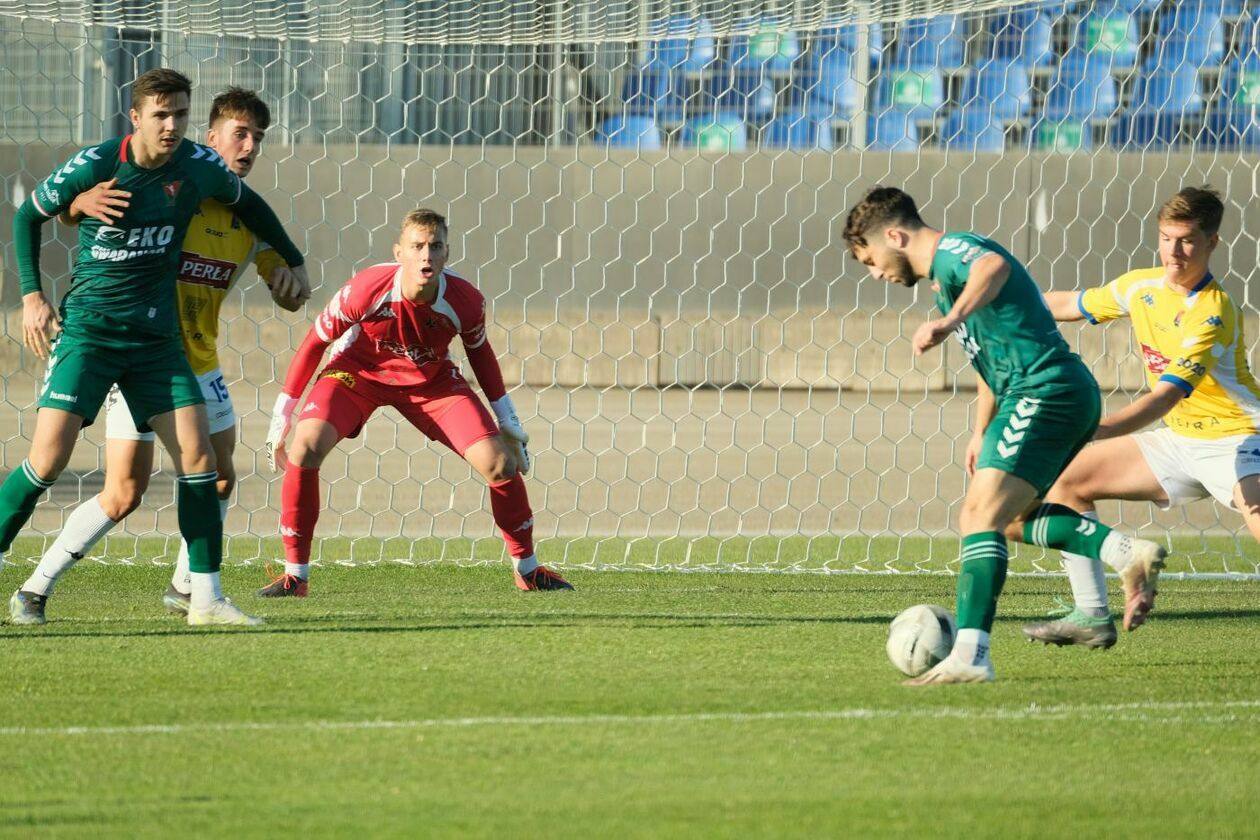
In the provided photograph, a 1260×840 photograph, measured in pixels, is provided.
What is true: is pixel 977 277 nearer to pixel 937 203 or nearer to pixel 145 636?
pixel 145 636

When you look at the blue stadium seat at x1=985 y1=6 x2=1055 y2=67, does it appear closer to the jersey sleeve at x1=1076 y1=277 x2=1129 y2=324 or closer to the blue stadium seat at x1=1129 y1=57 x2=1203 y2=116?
the blue stadium seat at x1=1129 y1=57 x2=1203 y2=116

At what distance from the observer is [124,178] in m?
5.79

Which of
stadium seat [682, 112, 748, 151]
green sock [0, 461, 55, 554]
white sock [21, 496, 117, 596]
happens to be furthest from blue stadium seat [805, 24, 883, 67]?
green sock [0, 461, 55, 554]

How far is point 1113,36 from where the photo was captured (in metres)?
13.5

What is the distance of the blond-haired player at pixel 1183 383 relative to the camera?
633 cm

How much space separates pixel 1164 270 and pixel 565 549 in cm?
396

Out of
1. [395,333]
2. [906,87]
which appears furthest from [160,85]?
[906,87]

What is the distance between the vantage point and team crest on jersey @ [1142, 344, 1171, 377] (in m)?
6.57

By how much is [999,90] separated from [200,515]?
34.1 feet

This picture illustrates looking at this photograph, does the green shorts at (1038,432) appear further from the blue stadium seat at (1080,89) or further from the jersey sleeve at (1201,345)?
the blue stadium seat at (1080,89)

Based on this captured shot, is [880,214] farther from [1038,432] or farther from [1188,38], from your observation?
[1188,38]

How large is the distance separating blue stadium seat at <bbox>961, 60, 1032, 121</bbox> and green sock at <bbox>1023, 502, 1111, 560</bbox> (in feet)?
30.0

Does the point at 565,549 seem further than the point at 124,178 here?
Yes

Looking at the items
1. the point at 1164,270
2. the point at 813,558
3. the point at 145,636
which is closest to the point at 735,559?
the point at 813,558
